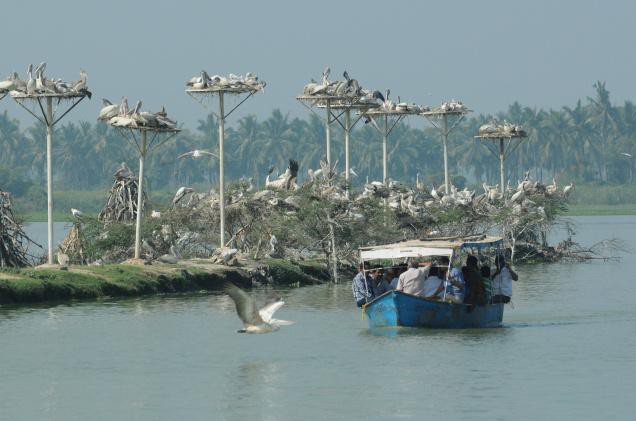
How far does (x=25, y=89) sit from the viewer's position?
44.5 metres

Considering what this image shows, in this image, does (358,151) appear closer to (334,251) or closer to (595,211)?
(595,211)

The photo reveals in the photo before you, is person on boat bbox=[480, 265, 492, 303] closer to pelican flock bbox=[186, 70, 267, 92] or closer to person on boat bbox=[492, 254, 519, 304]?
person on boat bbox=[492, 254, 519, 304]

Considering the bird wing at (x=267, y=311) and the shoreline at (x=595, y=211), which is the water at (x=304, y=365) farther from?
the shoreline at (x=595, y=211)

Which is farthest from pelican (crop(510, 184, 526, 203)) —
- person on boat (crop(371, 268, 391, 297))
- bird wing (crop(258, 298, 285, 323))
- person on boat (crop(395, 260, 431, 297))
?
bird wing (crop(258, 298, 285, 323))

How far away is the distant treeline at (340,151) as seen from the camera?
556ft

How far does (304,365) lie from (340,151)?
148m

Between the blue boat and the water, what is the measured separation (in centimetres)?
31

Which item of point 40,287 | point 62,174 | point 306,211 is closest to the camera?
point 40,287

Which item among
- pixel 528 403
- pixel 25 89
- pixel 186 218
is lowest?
pixel 528 403

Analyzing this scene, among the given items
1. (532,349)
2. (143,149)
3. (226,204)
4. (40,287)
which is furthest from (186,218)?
(532,349)

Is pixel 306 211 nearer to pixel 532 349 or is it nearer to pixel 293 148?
pixel 532 349

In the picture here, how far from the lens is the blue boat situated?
33281 millimetres

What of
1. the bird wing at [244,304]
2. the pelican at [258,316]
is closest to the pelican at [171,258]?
the pelican at [258,316]

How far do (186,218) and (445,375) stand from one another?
26293 millimetres
